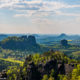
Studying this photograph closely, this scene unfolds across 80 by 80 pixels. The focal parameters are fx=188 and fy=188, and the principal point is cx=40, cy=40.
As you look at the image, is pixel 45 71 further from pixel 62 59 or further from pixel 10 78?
pixel 10 78

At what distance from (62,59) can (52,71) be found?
14.0 metres

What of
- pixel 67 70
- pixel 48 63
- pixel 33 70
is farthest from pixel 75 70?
pixel 33 70

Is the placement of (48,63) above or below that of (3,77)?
above

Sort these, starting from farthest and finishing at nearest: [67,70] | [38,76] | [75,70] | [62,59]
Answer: [62,59]
[38,76]
[67,70]
[75,70]

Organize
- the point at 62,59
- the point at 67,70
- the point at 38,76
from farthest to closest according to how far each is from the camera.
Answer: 1. the point at 62,59
2. the point at 38,76
3. the point at 67,70

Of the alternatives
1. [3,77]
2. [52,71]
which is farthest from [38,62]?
[3,77]

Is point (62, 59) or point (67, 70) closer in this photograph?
point (67, 70)

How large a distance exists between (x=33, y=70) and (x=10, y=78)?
15.8 m

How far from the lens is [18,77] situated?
107938 millimetres

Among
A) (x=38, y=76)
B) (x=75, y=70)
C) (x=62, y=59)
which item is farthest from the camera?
(x=62, y=59)

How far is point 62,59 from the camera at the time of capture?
110 metres

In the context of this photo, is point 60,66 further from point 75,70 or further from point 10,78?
point 10,78

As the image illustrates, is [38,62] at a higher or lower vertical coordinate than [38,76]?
higher

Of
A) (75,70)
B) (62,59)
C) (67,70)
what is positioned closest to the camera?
(75,70)
